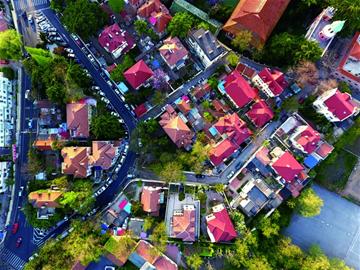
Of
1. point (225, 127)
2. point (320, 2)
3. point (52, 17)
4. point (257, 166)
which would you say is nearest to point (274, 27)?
point (320, 2)

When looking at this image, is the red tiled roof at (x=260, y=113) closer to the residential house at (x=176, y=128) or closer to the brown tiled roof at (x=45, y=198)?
the residential house at (x=176, y=128)

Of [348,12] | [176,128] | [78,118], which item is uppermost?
[348,12]

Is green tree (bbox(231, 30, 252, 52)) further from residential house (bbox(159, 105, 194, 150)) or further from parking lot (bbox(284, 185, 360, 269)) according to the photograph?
parking lot (bbox(284, 185, 360, 269))

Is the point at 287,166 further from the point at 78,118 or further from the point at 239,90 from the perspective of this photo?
the point at 78,118

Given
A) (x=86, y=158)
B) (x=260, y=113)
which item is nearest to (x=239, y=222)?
(x=260, y=113)

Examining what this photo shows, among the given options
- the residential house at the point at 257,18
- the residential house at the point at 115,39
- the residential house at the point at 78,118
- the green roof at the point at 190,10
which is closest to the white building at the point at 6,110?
the residential house at the point at 78,118

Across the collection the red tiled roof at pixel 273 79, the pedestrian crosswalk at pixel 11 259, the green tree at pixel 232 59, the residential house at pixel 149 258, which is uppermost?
the green tree at pixel 232 59

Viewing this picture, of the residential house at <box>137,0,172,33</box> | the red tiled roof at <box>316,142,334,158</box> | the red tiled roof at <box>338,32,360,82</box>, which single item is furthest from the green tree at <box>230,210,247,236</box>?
the residential house at <box>137,0,172,33</box>
